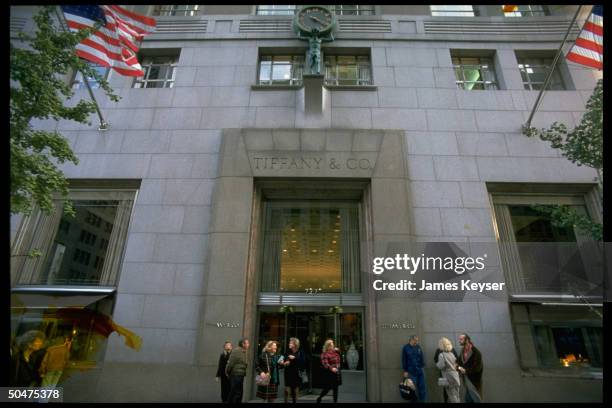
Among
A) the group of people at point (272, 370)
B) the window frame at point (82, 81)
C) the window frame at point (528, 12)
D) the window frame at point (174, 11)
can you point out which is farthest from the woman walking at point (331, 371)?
the window frame at point (528, 12)

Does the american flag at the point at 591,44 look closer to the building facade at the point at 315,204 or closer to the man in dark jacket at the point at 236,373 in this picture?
the building facade at the point at 315,204

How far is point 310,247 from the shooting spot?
11.2m

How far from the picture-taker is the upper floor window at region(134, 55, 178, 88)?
43.7 feet

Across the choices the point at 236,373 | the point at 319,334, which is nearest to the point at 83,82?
the point at 236,373

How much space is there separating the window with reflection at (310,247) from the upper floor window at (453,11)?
9358 mm

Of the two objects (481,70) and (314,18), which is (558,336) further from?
(314,18)

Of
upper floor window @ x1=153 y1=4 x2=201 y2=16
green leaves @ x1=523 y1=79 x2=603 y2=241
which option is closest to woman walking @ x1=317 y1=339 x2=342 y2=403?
green leaves @ x1=523 y1=79 x2=603 y2=241

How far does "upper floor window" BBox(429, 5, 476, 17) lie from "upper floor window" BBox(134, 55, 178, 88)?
1088 centimetres

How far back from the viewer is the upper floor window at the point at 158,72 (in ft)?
43.7

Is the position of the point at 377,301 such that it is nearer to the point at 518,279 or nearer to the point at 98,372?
the point at 518,279

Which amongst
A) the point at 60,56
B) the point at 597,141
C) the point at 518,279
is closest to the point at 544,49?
the point at 597,141

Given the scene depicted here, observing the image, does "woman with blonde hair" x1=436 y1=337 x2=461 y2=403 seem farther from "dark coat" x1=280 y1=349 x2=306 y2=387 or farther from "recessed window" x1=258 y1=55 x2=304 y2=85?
"recessed window" x1=258 y1=55 x2=304 y2=85

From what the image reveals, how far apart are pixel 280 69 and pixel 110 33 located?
5828mm

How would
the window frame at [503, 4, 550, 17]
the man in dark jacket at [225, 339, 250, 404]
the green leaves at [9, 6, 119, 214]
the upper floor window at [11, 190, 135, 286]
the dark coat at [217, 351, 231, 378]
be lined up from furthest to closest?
1. the window frame at [503, 4, 550, 17]
2. the upper floor window at [11, 190, 135, 286]
3. the dark coat at [217, 351, 231, 378]
4. the man in dark jacket at [225, 339, 250, 404]
5. the green leaves at [9, 6, 119, 214]
